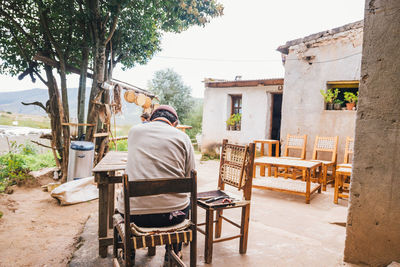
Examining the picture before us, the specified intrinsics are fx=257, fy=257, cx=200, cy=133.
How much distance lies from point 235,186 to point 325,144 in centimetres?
435

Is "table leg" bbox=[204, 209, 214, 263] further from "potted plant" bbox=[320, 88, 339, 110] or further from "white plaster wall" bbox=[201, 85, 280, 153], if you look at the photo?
"white plaster wall" bbox=[201, 85, 280, 153]

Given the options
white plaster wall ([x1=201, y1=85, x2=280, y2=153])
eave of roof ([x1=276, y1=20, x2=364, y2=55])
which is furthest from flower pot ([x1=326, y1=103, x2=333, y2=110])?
white plaster wall ([x1=201, y1=85, x2=280, y2=153])

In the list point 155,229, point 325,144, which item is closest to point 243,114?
point 325,144

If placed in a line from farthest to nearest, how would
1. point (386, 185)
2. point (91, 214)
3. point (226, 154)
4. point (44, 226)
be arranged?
1. point (91, 214)
2. point (44, 226)
3. point (226, 154)
4. point (386, 185)

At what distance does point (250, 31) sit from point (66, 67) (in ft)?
126

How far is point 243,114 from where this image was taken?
10.7 m

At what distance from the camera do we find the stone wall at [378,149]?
6.50 ft

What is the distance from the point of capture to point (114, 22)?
19.4ft

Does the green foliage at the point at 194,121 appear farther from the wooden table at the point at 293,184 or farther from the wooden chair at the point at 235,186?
the wooden chair at the point at 235,186

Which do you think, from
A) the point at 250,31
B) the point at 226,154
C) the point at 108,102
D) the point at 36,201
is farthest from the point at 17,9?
the point at 250,31

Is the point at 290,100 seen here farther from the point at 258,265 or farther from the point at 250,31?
the point at 250,31

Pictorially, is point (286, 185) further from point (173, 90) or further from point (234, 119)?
point (173, 90)

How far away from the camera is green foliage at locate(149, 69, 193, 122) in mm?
18953

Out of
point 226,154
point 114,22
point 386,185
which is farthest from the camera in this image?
point 114,22
